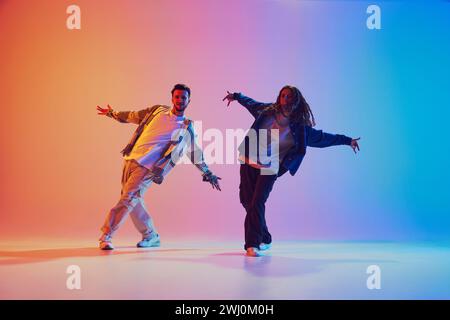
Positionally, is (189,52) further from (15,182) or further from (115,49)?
(15,182)

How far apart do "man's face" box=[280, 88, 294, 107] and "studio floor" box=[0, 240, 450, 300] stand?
1243 millimetres

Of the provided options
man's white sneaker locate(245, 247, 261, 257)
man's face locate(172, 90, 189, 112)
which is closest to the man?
man's face locate(172, 90, 189, 112)

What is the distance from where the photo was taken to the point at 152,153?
4.16m

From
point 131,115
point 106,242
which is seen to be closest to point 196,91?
point 131,115

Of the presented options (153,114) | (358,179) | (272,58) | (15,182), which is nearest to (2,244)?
(15,182)

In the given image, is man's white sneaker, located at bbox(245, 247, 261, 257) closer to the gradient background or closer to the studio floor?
the studio floor

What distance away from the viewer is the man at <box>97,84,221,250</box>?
13.4ft

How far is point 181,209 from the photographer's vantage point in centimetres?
580

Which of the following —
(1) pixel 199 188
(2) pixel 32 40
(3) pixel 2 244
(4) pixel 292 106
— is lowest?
(3) pixel 2 244

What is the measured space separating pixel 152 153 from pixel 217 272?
4.67 ft

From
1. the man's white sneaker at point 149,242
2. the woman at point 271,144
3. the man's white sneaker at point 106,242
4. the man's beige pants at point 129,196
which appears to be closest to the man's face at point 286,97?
the woman at point 271,144

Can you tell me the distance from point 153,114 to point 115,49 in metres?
1.94

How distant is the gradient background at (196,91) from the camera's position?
5.83 m

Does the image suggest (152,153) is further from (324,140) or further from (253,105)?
(324,140)
